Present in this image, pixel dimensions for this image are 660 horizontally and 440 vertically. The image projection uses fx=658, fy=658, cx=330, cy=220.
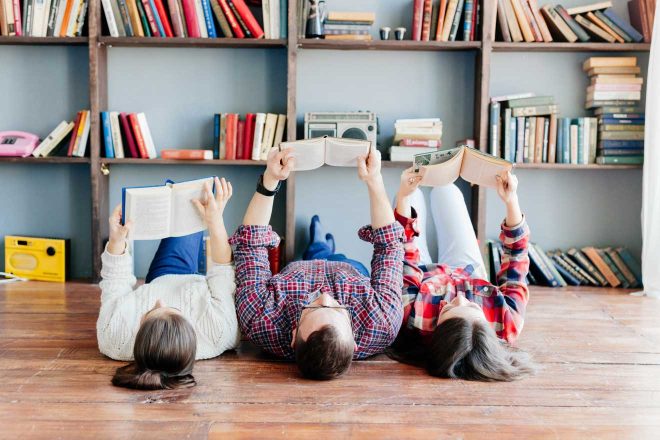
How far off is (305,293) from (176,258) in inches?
28.1

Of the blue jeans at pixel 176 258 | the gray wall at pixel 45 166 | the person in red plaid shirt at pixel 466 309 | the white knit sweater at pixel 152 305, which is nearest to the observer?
the person in red plaid shirt at pixel 466 309

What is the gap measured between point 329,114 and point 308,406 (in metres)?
1.97

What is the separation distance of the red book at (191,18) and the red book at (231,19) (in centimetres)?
14

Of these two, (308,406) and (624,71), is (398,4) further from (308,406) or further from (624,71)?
(308,406)

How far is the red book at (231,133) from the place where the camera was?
11.3ft

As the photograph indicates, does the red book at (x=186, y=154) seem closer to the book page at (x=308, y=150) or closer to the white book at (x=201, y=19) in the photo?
the white book at (x=201, y=19)

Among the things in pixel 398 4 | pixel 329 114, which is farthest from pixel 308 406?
pixel 398 4

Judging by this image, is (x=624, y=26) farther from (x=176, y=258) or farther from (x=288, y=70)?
(x=176, y=258)

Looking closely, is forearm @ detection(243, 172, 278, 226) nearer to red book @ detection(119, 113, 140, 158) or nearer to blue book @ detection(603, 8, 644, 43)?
red book @ detection(119, 113, 140, 158)

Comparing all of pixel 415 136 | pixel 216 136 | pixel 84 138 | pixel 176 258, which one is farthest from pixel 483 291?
pixel 84 138

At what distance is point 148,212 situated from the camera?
2.09 m

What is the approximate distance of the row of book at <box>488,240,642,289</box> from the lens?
3.53 metres

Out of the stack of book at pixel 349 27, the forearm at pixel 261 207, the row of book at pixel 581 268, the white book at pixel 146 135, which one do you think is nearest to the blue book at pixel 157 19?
the white book at pixel 146 135

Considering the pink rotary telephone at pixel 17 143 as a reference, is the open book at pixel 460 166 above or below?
below
